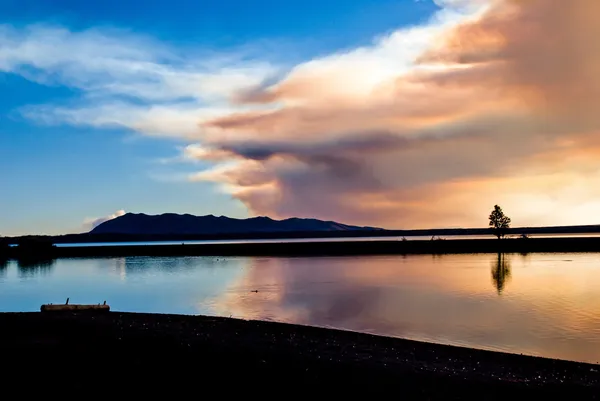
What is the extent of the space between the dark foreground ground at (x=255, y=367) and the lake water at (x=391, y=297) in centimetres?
592

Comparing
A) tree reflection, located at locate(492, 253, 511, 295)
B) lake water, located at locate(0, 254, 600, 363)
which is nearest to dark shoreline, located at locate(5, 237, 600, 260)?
tree reflection, located at locate(492, 253, 511, 295)

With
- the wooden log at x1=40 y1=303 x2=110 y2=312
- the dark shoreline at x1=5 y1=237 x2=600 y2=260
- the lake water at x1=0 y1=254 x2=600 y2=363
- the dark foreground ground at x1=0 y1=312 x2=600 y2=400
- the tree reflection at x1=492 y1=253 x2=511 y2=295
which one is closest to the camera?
the dark foreground ground at x1=0 y1=312 x2=600 y2=400

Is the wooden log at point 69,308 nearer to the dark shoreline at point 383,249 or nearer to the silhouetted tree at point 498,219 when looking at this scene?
the dark shoreline at point 383,249

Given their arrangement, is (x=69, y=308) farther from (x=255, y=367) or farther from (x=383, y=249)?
(x=383, y=249)

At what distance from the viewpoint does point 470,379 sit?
1712 cm

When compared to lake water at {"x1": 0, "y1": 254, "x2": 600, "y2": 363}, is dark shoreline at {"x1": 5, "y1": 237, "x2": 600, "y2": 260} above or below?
above

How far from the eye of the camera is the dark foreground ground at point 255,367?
15016 millimetres

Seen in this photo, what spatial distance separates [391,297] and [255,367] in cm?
3074

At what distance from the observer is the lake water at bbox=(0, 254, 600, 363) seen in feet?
96.8

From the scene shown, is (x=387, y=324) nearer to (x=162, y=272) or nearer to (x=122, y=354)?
(x=122, y=354)

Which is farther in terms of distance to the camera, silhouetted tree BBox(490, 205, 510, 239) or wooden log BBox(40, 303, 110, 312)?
silhouetted tree BBox(490, 205, 510, 239)

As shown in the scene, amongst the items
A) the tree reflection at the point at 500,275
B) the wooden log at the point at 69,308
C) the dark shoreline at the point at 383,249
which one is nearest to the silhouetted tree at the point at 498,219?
the dark shoreline at the point at 383,249

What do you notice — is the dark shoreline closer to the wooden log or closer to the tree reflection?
the tree reflection

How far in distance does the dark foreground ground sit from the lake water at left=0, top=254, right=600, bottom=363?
5917 mm
